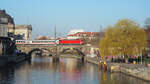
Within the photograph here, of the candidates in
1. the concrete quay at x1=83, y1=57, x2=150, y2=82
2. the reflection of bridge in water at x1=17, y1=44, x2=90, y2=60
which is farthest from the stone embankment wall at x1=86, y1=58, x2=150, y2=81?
the reflection of bridge in water at x1=17, y1=44, x2=90, y2=60

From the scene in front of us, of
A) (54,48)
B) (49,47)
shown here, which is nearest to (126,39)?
(54,48)

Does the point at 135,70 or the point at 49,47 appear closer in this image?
the point at 135,70

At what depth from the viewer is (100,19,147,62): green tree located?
48.2m

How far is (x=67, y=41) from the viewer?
90062mm

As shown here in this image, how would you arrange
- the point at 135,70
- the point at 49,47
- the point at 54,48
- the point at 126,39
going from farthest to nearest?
the point at 49,47 → the point at 54,48 → the point at 126,39 → the point at 135,70

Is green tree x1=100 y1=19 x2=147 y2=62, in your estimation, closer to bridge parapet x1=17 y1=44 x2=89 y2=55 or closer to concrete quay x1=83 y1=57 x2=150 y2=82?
concrete quay x1=83 y1=57 x2=150 y2=82

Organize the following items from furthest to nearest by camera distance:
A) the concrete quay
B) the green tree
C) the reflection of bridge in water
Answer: the reflection of bridge in water, the green tree, the concrete quay

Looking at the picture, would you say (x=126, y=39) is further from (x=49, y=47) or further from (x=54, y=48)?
(x=49, y=47)

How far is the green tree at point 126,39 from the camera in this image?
48.2 metres

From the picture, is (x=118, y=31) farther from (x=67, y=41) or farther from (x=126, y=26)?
(x=67, y=41)

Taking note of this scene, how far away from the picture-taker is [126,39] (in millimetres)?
48562

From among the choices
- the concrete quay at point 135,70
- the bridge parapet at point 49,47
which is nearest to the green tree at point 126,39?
the concrete quay at point 135,70

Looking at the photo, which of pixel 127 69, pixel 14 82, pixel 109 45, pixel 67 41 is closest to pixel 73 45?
pixel 67 41

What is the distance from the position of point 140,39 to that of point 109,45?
5.85m
